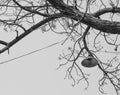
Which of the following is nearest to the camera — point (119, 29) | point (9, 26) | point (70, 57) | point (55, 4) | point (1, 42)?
point (119, 29)

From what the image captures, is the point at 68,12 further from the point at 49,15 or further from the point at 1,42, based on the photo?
the point at 1,42

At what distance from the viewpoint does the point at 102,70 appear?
26.1 feet

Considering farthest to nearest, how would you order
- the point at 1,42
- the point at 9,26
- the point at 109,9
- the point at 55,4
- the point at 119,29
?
the point at 9,26
the point at 109,9
the point at 1,42
the point at 55,4
the point at 119,29

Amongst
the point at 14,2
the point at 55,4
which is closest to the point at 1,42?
the point at 14,2

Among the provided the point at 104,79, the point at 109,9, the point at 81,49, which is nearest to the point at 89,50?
the point at 81,49

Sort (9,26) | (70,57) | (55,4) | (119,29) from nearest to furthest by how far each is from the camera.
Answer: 1. (119,29)
2. (55,4)
3. (9,26)
4. (70,57)

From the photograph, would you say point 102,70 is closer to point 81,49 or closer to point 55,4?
point 81,49

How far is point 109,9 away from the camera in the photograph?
628cm

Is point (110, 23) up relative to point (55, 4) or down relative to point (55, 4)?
down

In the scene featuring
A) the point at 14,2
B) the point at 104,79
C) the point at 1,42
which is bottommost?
the point at 104,79

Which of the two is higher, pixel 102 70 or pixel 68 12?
pixel 68 12

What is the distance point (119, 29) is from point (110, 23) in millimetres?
179

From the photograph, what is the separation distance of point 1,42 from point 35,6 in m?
1.17

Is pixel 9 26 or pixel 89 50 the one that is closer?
pixel 9 26
